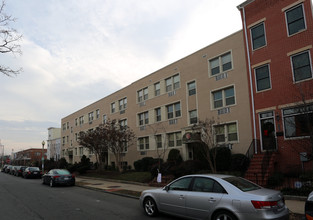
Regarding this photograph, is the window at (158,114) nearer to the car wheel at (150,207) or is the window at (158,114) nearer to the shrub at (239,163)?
A: the shrub at (239,163)

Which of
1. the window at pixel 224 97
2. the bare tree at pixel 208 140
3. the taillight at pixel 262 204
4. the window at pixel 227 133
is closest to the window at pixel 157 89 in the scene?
the window at pixel 224 97

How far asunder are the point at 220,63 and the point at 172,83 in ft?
19.3

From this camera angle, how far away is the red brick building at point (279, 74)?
14.2 m

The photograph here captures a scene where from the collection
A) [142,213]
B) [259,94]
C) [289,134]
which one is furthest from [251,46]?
[142,213]

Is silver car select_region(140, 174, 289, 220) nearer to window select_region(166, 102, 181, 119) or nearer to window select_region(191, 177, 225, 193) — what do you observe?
window select_region(191, 177, 225, 193)

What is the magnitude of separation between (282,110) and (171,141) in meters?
11.5

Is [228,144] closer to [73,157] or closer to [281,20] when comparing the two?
[281,20]

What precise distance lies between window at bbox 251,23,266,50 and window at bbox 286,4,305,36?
67.4 inches

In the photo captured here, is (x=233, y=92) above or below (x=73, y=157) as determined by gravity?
above

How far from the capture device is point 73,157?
4597 centimetres

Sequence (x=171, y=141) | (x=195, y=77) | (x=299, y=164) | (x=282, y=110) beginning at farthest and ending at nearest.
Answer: (x=171, y=141) → (x=195, y=77) → (x=282, y=110) → (x=299, y=164)

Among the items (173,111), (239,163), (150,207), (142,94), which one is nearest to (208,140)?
(239,163)

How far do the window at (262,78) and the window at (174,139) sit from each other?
356 inches

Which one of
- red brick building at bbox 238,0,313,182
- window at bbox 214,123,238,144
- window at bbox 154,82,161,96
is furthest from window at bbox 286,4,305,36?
window at bbox 154,82,161,96
